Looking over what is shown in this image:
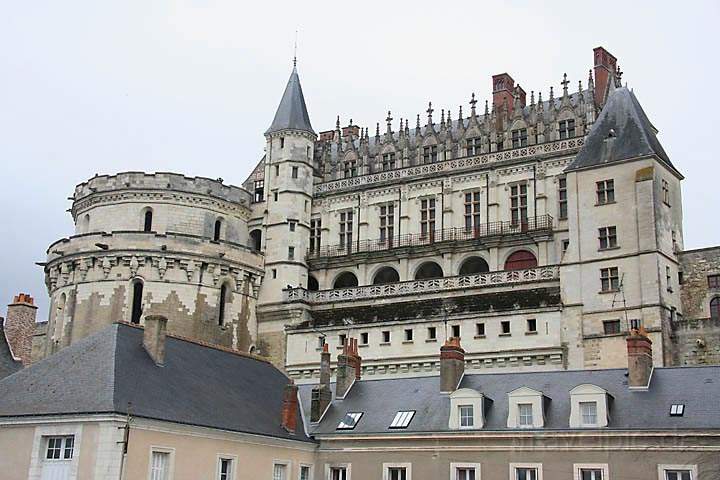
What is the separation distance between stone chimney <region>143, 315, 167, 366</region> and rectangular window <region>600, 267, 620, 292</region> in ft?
57.3

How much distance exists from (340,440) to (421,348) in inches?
478

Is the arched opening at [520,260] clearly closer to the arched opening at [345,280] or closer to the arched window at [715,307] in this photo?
the arched window at [715,307]

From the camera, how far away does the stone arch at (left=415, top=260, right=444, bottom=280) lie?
4428 cm

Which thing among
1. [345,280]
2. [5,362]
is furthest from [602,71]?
[5,362]

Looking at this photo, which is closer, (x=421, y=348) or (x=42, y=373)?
(x=42, y=373)

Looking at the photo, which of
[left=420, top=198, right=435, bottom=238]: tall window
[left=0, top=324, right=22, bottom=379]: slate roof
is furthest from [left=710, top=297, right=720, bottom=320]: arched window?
[left=0, top=324, right=22, bottom=379]: slate roof

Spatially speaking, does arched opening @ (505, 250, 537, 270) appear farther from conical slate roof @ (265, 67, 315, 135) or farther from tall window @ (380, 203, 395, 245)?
conical slate roof @ (265, 67, 315, 135)

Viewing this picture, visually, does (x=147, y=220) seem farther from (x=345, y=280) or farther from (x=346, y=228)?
(x=345, y=280)

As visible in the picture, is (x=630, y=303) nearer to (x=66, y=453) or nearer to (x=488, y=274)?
(x=488, y=274)

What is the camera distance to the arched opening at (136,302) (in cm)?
4153

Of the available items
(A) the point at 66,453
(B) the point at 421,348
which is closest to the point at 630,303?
(B) the point at 421,348

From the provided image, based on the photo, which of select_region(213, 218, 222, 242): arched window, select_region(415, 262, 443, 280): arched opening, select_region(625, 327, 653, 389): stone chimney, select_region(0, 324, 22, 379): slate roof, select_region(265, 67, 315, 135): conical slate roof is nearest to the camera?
select_region(625, 327, 653, 389): stone chimney

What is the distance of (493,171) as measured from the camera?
42.7 meters

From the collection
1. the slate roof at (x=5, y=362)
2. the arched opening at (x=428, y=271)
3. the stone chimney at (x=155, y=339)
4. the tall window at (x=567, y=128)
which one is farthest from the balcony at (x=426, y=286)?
the stone chimney at (x=155, y=339)
